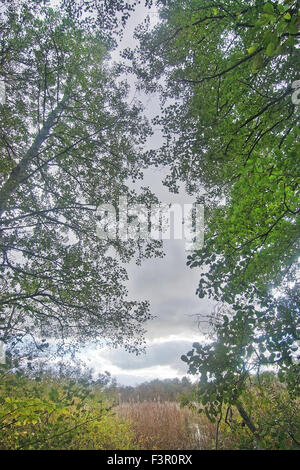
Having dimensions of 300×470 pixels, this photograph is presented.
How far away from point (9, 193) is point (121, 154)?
2.64 meters

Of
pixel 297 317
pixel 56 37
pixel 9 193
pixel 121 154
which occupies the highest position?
pixel 56 37

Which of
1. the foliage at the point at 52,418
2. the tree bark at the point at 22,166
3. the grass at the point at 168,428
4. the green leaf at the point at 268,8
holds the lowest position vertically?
the grass at the point at 168,428

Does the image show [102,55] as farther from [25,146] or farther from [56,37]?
[25,146]

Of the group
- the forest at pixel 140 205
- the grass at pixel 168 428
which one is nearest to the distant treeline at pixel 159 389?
the grass at pixel 168 428

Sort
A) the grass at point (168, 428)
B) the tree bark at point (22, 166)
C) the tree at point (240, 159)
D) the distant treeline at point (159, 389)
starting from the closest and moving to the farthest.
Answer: the tree at point (240, 159)
the tree bark at point (22, 166)
the grass at point (168, 428)
the distant treeline at point (159, 389)

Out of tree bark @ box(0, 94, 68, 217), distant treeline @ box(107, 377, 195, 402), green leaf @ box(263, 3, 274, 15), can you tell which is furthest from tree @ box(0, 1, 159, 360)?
distant treeline @ box(107, 377, 195, 402)

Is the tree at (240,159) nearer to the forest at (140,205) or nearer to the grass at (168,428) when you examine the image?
the forest at (140,205)

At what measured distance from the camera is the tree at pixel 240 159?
208 cm

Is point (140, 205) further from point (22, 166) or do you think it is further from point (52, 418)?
point (52, 418)

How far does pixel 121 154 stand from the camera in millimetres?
6102

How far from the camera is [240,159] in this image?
3.99 metres

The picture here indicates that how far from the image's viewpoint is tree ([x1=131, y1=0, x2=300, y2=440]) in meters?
2.08

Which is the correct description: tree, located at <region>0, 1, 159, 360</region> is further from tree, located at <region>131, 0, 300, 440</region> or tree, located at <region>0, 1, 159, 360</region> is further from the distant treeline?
the distant treeline
